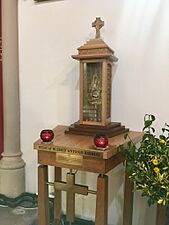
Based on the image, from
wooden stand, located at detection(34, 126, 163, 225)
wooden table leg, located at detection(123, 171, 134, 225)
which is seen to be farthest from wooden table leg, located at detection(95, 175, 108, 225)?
wooden table leg, located at detection(123, 171, 134, 225)

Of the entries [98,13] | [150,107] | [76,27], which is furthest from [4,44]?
[150,107]

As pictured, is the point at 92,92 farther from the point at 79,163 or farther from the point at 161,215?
the point at 161,215

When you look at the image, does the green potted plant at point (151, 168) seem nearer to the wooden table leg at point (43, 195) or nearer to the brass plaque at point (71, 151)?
the brass plaque at point (71, 151)

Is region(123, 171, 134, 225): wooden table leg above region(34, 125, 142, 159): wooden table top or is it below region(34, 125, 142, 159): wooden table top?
below

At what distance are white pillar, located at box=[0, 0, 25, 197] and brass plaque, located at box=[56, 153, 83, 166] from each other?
0.78 m

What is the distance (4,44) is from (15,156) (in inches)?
31.7

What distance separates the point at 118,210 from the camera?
173 centimetres

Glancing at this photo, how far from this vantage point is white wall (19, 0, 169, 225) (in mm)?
1552

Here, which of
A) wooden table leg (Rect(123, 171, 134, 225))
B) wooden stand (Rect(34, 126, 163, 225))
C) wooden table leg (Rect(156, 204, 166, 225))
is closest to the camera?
wooden stand (Rect(34, 126, 163, 225))

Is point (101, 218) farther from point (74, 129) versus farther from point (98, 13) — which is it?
point (98, 13)

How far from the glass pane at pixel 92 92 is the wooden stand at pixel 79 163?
0.44ft

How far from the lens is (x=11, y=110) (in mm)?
1947

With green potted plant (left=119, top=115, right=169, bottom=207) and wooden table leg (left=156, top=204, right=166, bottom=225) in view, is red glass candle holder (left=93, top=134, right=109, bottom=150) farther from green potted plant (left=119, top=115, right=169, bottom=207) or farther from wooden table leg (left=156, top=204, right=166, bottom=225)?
wooden table leg (left=156, top=204, right=166, bottom=225)

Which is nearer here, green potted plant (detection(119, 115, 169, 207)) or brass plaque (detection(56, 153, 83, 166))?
green potted plant (detection(119, 115, 169, 207))
